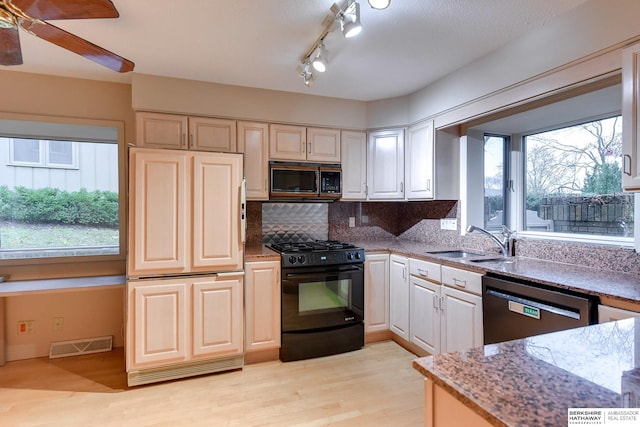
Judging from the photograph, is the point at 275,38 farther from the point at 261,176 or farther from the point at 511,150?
the point at 511,150

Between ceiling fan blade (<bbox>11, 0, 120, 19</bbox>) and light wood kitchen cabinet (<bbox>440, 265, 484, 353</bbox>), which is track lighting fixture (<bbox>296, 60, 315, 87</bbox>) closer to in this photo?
ceiling fan blade (<bbox>11, 0, 120, 19</bbox>)

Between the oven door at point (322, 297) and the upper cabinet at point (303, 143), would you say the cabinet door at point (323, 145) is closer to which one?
the upper cabinet at point (303, 143)

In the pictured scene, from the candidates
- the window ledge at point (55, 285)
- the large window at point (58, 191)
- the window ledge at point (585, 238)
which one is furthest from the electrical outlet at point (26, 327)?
the window ledge at point (585, 238)

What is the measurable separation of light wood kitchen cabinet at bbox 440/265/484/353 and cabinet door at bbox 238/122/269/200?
1728mm

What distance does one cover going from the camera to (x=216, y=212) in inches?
101

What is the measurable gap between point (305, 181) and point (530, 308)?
81.7 inches

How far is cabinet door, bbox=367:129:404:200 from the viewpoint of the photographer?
3348 mm

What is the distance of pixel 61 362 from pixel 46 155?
5.99ft

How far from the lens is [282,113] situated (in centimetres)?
315

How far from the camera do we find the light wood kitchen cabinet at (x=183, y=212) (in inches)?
93.2

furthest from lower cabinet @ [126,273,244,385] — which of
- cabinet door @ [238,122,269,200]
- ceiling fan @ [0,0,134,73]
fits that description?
ceiling fan @ [0,0,134,73]

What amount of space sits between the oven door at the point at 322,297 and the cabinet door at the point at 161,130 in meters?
1.47

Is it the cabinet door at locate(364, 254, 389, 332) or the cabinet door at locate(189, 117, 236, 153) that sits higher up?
the cabinet door at locate(189, 117, 236, 153)

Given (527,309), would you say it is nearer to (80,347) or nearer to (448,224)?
(448,224)
